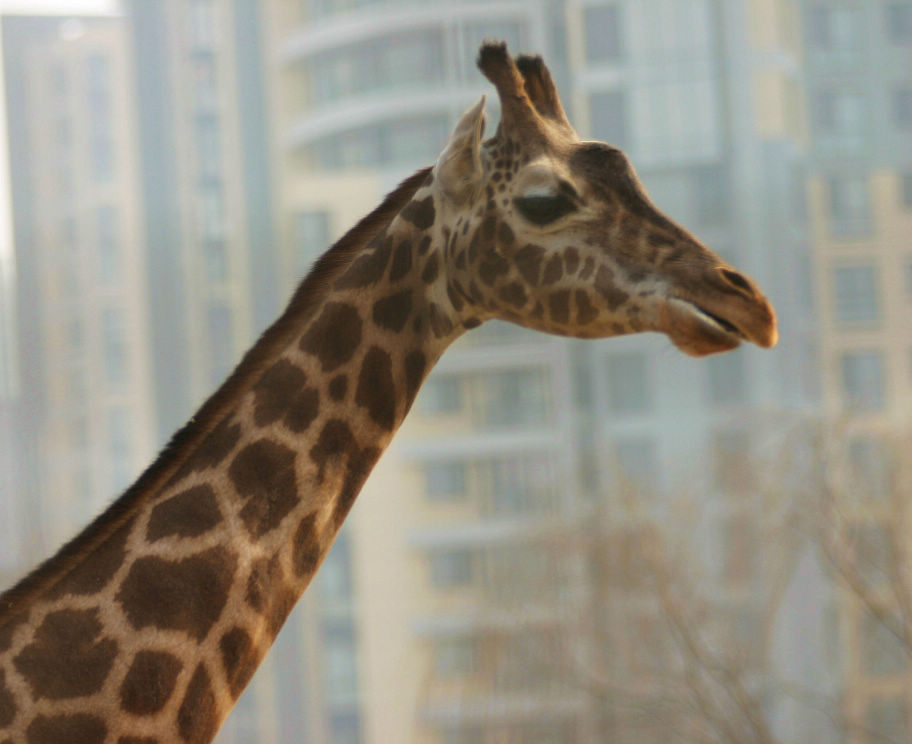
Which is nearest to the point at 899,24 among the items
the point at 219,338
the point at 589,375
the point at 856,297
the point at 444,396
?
the point at 856,297

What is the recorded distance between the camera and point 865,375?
25.5 ft

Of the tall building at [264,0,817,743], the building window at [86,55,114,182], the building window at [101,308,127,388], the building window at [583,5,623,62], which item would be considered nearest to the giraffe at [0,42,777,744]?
the tall building at [264,0,817,743]

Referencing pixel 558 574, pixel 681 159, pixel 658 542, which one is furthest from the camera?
pixel 681 159

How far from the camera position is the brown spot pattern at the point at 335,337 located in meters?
1.21

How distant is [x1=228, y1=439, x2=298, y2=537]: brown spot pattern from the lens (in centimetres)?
113

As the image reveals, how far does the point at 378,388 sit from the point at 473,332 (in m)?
6.98

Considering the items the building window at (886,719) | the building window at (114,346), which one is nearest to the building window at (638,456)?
the building window at (886,719)

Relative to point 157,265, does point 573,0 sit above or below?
above

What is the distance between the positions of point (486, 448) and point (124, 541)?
7136 millimetres

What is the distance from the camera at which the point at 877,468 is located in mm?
6145

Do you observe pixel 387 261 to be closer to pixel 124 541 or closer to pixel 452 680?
pixel 124 541

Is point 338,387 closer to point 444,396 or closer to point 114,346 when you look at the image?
point 444,396

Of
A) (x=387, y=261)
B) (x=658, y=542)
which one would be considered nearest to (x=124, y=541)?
(x=387, y=261)

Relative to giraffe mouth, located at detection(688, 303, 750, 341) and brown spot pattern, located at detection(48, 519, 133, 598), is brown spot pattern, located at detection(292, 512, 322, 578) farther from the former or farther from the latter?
giraffe mouth, located at detection(688, 303, 750, 341)
